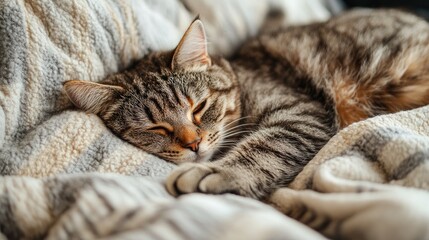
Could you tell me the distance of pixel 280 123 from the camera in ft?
3.78

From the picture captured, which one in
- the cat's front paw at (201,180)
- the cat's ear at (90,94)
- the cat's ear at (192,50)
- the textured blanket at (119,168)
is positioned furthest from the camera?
the cat's ear at (192,50)

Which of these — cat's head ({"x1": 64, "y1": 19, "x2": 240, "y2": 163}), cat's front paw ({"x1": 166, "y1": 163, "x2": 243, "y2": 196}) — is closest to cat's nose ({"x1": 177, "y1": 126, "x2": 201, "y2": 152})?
cat's head ({"x1": 64, "y1": 19, "x2": 240, "y2": 163})

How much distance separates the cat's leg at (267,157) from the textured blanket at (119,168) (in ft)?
0.19

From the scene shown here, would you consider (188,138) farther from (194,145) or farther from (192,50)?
(192,50)

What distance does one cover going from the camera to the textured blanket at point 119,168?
0.63 metres

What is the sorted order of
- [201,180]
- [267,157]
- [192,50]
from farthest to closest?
[192,50] < [267,157] < [201,180]

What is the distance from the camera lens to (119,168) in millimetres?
930

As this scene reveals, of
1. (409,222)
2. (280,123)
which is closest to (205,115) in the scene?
(280,123)

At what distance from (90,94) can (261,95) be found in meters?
0.52

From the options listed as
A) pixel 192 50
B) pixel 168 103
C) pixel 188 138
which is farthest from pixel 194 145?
pixel 192 50

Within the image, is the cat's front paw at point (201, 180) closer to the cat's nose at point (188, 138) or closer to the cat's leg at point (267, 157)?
the cat's leg at point (267, 157)

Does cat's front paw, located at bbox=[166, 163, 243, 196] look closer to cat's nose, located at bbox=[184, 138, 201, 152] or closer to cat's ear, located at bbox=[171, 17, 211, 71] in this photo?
cat's nose, located at bbox=[184, 138, 201, 152]

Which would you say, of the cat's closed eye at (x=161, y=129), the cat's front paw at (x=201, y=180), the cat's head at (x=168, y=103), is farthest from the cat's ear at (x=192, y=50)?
the cat's front paw at (x=201, y=180)

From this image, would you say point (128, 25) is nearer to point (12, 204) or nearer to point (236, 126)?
point (236, 126)
